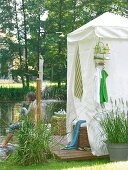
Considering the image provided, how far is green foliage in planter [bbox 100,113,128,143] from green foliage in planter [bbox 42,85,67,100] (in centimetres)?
1801

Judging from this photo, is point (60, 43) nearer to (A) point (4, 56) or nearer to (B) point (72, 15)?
(B) point (72, 15)

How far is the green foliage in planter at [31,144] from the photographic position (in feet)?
22.2

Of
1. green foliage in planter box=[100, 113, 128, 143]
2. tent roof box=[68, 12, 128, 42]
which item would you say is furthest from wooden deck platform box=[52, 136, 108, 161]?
tent roof box=[68, 12, 128, 42]

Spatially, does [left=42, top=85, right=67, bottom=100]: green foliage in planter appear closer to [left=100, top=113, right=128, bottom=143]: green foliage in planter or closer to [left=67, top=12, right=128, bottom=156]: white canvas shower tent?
[left=67, top=12, right=128, bottom=156]: white canvas shower tent

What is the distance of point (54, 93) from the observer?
85.3 feet

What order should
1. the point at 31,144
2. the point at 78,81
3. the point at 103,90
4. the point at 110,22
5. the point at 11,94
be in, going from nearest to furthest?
the point at 31,144, the point at 103,90, the point at 110,22, the point at 78,81, the point at 11,94

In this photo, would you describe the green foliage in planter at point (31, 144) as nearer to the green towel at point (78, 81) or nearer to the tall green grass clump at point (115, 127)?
the tall green grass clump at point (115, 127)

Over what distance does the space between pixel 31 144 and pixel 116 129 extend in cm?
140

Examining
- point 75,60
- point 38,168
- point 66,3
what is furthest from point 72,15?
point 38,168

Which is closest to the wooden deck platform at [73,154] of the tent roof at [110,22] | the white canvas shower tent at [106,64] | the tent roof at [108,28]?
the white canvas shower tent at [106,64]

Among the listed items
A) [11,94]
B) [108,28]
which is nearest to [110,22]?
[108,28]

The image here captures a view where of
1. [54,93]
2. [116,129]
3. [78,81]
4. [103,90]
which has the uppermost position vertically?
[78,81]

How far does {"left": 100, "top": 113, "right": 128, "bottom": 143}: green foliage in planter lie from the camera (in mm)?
6742

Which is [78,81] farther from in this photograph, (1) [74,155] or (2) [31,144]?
Result: (2) [31,144]
